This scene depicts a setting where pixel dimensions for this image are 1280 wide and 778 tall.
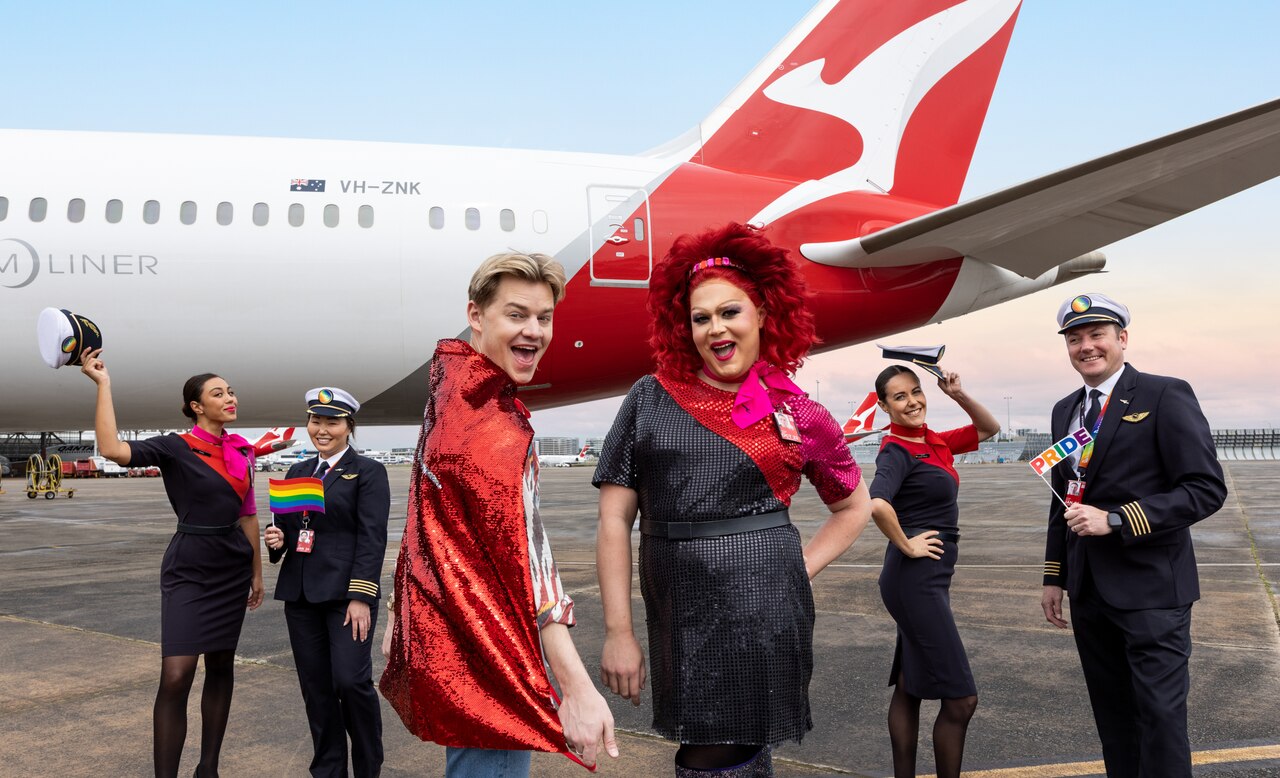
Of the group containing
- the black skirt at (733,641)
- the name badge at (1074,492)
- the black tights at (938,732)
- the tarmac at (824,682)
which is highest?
the name badge at (1074,492)

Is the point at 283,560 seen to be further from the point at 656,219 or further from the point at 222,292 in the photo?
the point at 656,219

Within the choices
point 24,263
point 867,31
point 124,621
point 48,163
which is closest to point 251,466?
point 124,621

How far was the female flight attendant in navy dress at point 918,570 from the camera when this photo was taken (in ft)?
10.3

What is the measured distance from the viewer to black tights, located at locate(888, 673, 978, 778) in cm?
310

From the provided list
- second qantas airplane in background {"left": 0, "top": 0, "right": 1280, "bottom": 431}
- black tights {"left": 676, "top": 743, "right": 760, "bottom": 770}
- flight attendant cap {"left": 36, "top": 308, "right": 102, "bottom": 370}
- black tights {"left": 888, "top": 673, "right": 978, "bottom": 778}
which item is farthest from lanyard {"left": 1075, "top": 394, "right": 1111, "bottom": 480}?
second qantas airplane in background {"left": 0, "top": 0, "right": 1280, "bottom": 431}

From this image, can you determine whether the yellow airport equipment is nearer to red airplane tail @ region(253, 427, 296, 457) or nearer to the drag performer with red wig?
red airplane tail @ region(253, 427, 296, 457)

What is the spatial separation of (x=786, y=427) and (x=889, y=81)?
1002 centimetres

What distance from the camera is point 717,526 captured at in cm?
205

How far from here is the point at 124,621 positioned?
6504mm

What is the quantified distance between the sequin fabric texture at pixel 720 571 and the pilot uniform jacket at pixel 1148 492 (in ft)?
4.75

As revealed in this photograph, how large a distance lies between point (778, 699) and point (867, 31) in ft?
34.0

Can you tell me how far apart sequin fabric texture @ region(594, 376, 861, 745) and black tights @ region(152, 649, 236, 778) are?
2.18m

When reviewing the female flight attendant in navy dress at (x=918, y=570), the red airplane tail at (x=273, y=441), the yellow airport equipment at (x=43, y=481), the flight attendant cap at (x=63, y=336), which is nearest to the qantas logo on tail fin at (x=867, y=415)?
the female flight attendant in navy dress at (x=918, y=570)

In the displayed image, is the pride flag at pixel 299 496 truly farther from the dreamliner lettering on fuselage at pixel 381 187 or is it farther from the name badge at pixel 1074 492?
the dreamliner lettering on fuselage at pixel 381 187
